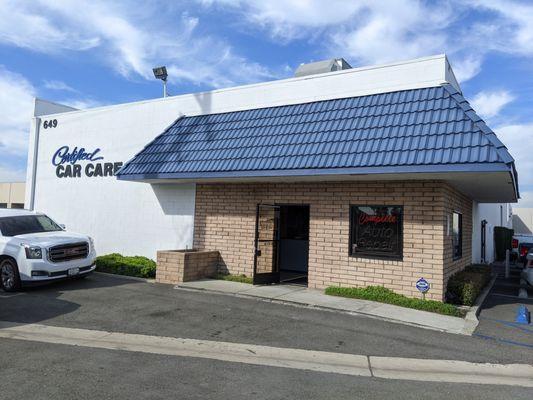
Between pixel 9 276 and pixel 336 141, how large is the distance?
8.54 meters

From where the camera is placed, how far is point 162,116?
1534 cm

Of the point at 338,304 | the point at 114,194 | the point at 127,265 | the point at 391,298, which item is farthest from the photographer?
the point at 114,194

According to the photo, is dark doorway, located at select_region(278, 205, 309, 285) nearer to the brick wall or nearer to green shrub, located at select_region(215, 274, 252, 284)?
green shrub, located at select_region(215, 274, 252, 284)

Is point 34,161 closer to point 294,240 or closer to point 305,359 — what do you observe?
point 294,240

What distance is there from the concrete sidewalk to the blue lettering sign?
7355mm

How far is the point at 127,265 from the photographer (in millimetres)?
13664

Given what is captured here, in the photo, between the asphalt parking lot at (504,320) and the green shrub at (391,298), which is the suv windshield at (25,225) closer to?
the green shrub at (391,298)

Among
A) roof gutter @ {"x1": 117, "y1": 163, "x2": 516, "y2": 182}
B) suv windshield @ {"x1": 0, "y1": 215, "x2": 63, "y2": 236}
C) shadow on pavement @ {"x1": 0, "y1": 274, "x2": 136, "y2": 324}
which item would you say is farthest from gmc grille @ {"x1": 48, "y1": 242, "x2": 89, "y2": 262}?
roof gutter @ {"x1": 117, "y1": 163, "x2": 516, "y2": 182}

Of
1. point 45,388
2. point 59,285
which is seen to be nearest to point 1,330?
point 45,388

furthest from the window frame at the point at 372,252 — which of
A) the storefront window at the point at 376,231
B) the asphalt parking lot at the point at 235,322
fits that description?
the asphalt parking lot at the point at 235,322

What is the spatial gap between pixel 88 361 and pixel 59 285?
6555 millimetres

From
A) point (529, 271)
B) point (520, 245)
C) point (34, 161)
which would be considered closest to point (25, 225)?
point (34, 161)

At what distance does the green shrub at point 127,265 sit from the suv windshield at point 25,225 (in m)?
1.88

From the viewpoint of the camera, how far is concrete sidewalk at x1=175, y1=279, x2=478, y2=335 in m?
8.55
